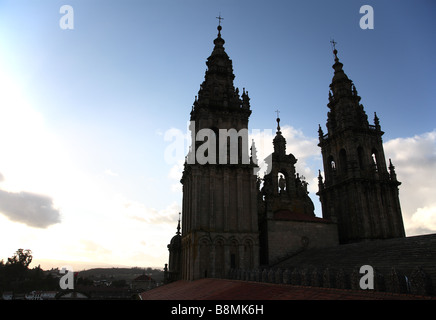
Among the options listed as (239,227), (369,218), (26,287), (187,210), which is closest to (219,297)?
(239,227)

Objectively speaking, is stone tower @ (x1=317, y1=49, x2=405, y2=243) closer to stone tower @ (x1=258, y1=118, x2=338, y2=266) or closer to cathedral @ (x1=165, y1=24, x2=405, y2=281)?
cathedral @ (x1=165, y1=24, x2=405, y2=281)

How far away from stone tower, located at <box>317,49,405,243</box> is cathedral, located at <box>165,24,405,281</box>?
0.14m

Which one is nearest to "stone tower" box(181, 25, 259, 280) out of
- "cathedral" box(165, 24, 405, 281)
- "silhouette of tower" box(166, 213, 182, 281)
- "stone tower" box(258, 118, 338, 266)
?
"cathedral" box(165, 24, 405, 281)

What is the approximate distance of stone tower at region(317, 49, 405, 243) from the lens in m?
40.9

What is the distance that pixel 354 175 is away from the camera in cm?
4197

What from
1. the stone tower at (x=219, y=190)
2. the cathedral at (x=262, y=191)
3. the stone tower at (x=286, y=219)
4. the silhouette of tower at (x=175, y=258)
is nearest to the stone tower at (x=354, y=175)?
the cathedral at (x=262, y=191)

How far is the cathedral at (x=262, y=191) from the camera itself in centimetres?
3147

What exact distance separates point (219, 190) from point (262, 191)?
9.89 metres

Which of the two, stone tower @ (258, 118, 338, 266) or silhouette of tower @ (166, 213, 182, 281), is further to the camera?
silhouette of tower @ (166, 213, 182, 281)

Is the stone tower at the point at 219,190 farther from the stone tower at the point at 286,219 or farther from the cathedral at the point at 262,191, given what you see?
the stone tower at the point at 286,219

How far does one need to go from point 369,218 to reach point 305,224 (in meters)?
12.4

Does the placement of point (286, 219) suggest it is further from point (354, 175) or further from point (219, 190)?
point (354, 175)

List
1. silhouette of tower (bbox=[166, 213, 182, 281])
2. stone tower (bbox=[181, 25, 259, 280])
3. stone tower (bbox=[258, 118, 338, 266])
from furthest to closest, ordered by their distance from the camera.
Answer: silhouette of tower (bbox=[166, 213, 182, 281])
stone tower (bbox=[258, 118, 338, 266])
stone tower (bbox=[181, 25, 259, 280])
